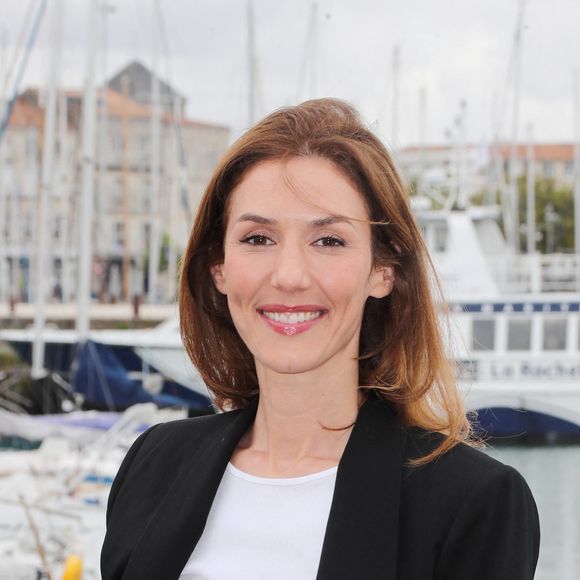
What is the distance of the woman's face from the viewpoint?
157 cm

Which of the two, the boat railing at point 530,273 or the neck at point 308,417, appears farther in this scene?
the boat railing at point 530,273

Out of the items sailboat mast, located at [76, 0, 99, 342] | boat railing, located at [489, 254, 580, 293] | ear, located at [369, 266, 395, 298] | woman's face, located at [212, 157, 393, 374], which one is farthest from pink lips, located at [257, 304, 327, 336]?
boat railing, located at [489, 254, 580, 293]

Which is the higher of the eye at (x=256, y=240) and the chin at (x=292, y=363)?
the eye at (x=256, y=240)

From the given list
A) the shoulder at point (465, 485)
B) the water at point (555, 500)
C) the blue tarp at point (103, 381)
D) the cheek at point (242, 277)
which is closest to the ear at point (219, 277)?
the cheek at point (242, 277)

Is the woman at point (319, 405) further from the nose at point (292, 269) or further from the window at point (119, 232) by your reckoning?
the window at point (119, 232)

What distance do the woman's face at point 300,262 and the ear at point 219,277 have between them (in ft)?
0.61

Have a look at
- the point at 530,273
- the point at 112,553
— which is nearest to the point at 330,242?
the point at 112,553

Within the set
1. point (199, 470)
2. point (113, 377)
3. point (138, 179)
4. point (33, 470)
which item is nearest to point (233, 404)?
point (199, 470)

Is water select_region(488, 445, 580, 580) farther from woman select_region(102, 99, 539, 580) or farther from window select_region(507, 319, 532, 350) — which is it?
woman select_region(102, 99, 539, 580)

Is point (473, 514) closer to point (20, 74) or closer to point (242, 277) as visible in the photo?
point (242, 277)

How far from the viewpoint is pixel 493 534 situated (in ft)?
4.52

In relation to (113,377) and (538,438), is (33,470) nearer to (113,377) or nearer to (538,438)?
(113,377)

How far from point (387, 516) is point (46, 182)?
14.6m

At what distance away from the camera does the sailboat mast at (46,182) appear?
50.9ft
